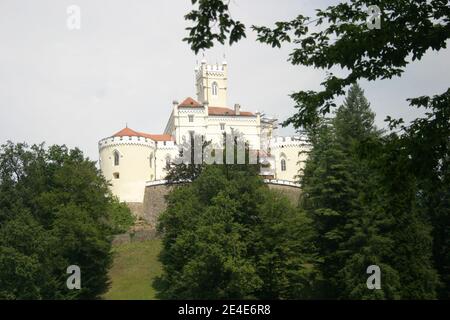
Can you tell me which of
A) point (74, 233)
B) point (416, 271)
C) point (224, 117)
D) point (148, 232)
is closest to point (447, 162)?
point (416, 271)

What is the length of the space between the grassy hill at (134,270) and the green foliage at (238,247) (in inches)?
47.4

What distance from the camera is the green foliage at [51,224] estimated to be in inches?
1666

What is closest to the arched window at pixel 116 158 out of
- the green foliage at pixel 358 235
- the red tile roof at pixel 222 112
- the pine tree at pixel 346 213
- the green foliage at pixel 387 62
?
the red tile roof at pixel 222 112

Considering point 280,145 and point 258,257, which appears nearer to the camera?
point 258,257

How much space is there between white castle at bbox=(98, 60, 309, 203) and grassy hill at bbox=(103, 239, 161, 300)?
11.9 metres

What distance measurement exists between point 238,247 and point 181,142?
113ft

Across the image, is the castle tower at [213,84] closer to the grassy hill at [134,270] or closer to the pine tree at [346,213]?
the grassy hill at [134,270]

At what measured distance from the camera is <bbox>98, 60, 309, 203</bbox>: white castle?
69312 millimetres

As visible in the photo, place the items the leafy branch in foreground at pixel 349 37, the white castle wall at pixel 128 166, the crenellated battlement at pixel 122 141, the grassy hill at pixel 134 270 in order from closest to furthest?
the leafy branch in foreground at pixel 349 37 < the grassy hill at pixel 134 270 < the white castle wall at pixel 128 166 < the crenellated battlement at pixel 122 141

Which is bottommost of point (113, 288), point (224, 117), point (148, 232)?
point (113, 288)

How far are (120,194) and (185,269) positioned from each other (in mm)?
28683
